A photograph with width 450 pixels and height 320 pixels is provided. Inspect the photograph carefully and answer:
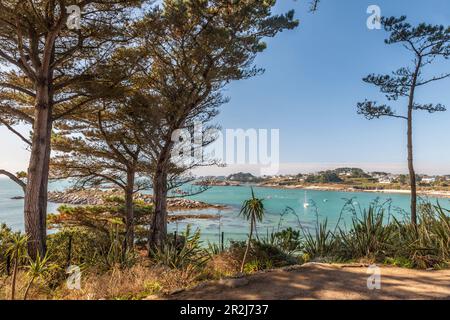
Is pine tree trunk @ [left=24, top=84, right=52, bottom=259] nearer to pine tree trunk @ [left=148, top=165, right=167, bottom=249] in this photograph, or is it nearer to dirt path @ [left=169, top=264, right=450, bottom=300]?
pine tree trunk @ [left=148, top=165, right=167, bottom=249]

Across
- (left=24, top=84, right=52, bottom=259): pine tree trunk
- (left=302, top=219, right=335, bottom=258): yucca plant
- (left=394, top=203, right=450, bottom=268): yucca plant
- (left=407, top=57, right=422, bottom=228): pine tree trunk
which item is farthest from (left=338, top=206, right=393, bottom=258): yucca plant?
(left=24, top=84, right=52, bottom=259): pine tree trunk

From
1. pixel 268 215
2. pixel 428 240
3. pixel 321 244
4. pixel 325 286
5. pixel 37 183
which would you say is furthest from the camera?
pixel 268 215

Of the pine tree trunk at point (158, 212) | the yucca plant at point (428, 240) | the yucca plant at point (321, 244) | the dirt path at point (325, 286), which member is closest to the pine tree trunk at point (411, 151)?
the yucca plant at point (428, 240)

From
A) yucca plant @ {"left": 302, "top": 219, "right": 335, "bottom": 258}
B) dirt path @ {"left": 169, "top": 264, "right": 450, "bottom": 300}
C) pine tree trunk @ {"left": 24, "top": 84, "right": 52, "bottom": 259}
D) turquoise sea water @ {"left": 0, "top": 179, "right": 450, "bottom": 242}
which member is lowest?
turquoise sea water @ {"left": 0, "top": 179, "right": 450, "bottom": 242}

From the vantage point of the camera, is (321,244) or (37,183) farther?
(321,244)

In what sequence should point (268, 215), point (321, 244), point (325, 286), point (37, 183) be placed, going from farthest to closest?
point (268, 215)
point (321, 244)
point (37, 183)
point (325, 286)

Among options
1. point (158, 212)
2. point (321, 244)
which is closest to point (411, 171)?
point (321, 244)

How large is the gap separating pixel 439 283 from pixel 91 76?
8.17m

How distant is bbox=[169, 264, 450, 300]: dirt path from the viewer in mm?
3168

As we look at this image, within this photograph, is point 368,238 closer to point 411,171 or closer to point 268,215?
point 411,171

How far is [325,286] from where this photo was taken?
3492mm

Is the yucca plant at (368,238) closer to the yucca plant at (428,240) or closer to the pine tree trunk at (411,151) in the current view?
the yucca plant at (428,240)

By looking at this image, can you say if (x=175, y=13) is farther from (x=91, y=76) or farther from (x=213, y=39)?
(x=91, y=76)

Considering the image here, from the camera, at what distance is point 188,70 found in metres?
8.41
